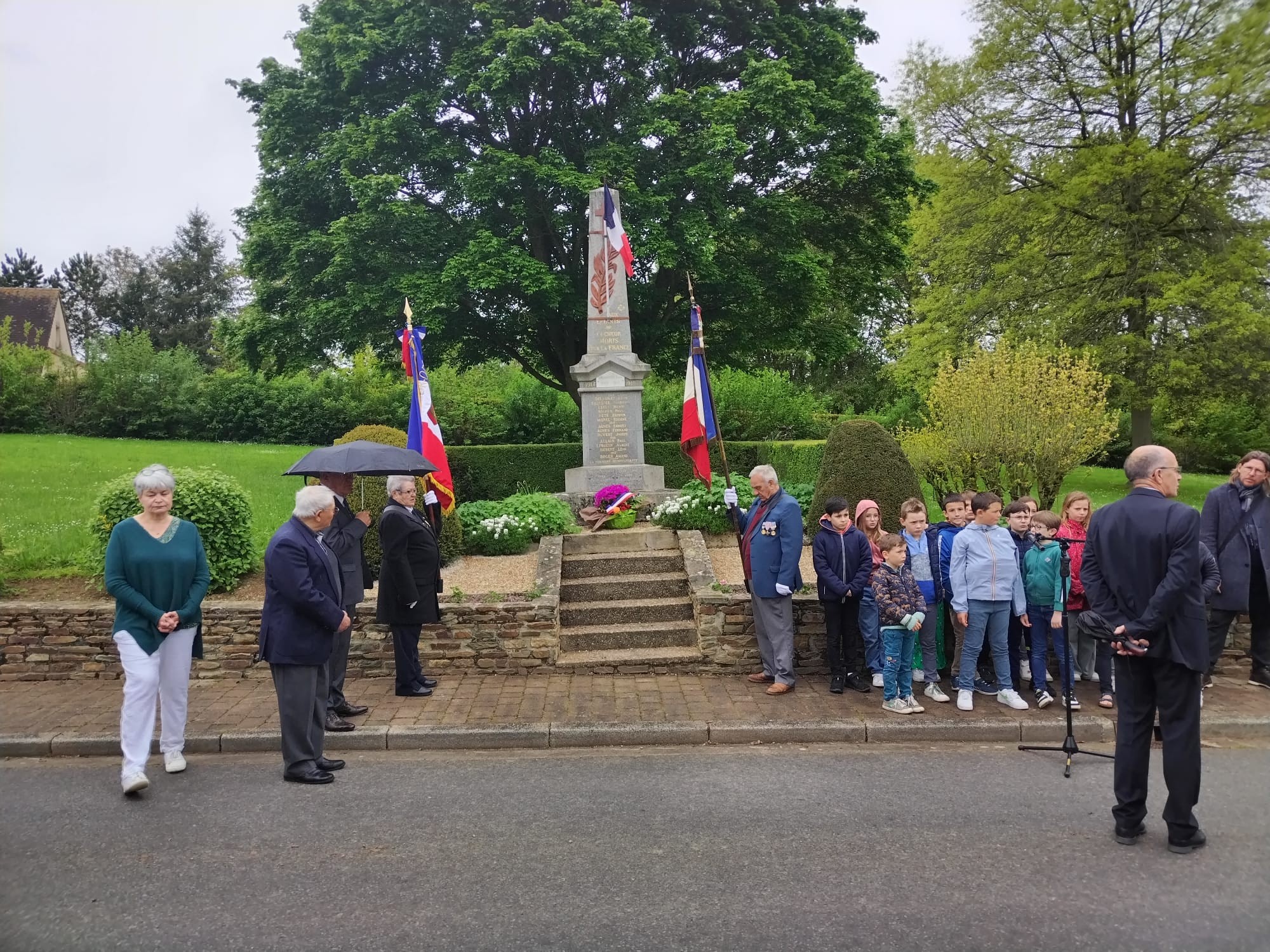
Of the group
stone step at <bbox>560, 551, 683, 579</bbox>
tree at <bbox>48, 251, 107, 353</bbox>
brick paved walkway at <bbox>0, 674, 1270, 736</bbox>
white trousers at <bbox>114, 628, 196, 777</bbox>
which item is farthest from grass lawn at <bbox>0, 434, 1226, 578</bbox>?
tree at <bbox>48, 251, 107, 353</bbox>

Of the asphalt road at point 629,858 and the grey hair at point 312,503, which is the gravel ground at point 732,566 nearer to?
the asphalt road at point 629,858

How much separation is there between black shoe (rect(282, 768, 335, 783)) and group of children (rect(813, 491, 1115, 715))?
4064mm

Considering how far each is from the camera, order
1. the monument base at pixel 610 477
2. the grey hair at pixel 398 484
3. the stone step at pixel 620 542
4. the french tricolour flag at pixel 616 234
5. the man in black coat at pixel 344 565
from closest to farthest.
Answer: the man in black coat at pixel 344 565, the grey hair at pixel 398 484, the stone step at pixel 620 542, the french tricolour flag at pixel 616 234, the monument base at pixel 610 477

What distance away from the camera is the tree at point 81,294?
168ft

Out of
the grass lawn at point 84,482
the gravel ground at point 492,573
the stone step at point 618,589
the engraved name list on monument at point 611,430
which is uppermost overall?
the engraved name list on monument at point 611,430

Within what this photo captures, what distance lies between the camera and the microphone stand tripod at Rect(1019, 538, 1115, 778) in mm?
5598

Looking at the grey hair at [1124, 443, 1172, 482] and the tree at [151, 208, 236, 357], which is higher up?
the tree at [151, 208, 236, 357]

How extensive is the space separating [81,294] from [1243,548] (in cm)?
6079

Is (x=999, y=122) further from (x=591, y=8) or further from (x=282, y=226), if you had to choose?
(x=282, y=226)

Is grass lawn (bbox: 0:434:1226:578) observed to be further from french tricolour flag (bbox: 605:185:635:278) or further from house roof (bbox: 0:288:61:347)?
house roof (bbox: 0:288:61:347)

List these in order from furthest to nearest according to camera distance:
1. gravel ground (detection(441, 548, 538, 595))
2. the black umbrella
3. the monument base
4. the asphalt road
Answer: the monument base → gravel ground (detection(441, 548, 538, 595)) → the black umbrella → the asphalt road

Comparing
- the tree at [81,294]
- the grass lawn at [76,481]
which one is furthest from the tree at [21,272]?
the grass lawn at [76,481]

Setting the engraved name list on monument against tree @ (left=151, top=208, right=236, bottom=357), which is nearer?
the engraved name list on monument

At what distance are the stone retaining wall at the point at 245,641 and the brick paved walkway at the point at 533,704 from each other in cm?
15
